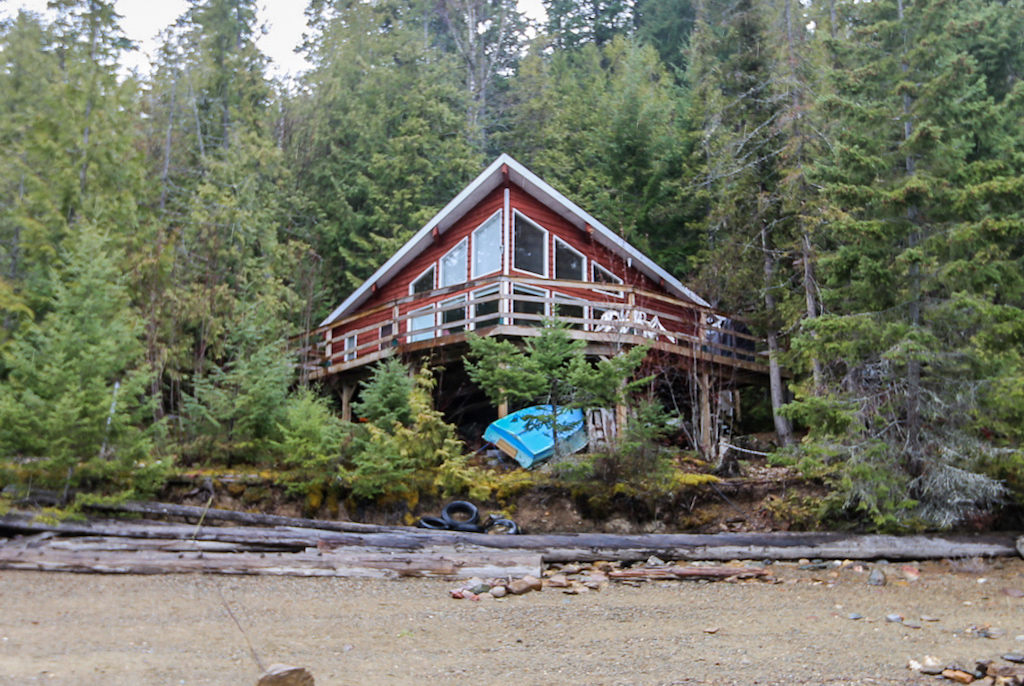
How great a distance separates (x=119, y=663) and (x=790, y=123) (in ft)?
50.4

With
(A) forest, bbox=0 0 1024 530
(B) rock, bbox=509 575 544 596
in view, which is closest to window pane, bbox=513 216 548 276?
(A) forest, bbox=0 0 1024 530

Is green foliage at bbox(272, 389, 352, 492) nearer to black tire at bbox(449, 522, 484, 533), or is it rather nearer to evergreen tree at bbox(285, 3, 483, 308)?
black tire at bbox(449, 522, 484, 533)

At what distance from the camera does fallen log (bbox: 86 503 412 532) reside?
1198 cm

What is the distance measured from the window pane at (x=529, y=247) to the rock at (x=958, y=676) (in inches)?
498

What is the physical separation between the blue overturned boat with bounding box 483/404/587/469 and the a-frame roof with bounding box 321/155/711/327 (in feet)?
17.8

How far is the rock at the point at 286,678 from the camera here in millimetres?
5348

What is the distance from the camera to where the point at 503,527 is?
12.1 m

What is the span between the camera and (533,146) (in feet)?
97.2

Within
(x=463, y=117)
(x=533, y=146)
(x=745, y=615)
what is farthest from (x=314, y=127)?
(x=745, y=615)

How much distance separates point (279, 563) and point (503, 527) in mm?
3369

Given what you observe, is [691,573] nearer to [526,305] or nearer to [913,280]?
[913,280]

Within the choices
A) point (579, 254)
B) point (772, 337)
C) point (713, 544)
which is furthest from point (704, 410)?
point (713, 544)

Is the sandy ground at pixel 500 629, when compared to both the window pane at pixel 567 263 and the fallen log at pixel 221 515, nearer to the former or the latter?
the fallen log at pixel 221 515

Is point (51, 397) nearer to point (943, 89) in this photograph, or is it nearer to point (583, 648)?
point (583, 648)
